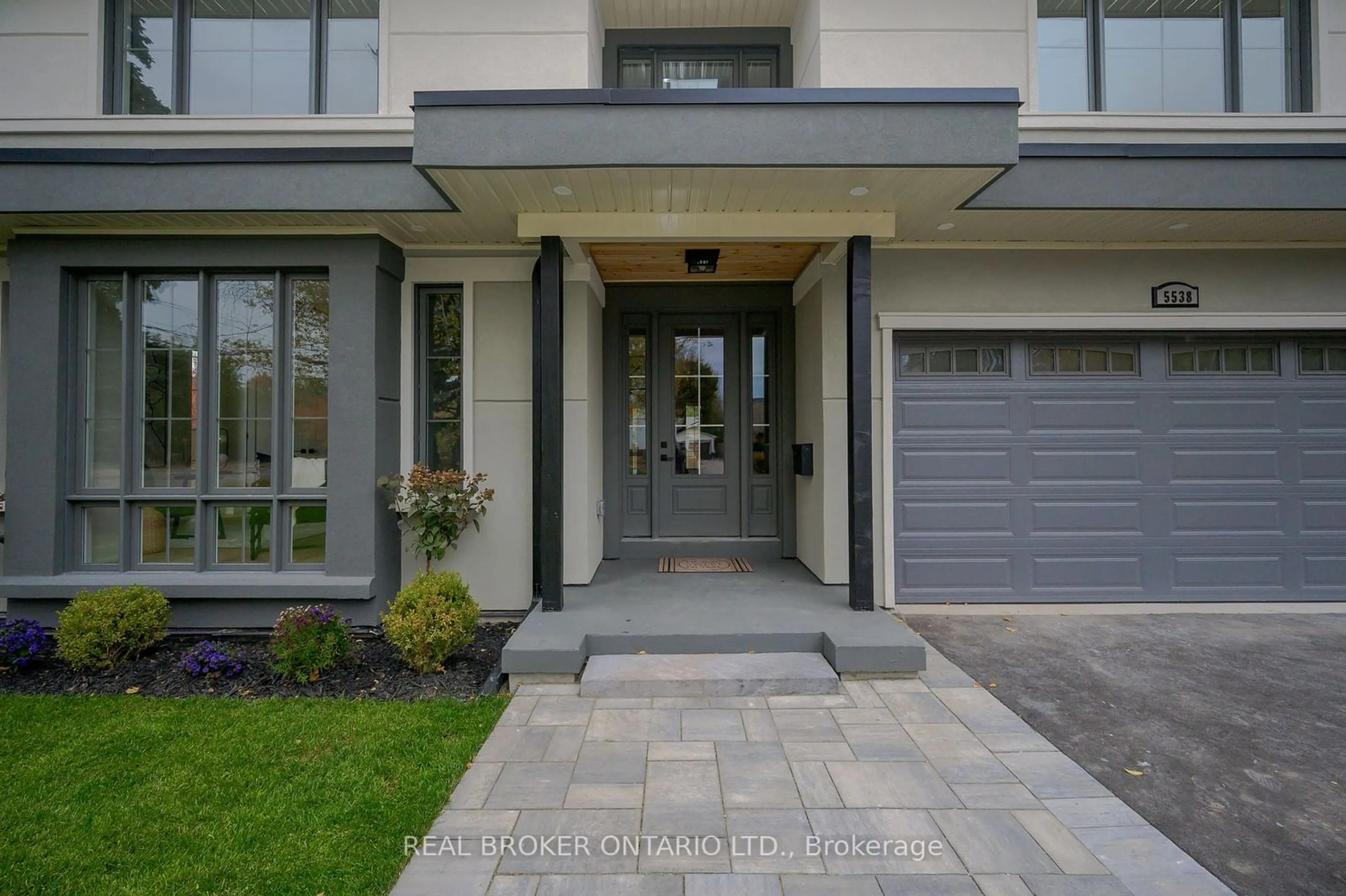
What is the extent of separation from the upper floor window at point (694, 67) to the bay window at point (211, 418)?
3336 millimetres

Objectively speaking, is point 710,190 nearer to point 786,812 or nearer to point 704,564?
point 704,564

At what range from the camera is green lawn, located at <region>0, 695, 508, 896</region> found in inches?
81.9

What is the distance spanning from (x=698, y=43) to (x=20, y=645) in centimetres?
673

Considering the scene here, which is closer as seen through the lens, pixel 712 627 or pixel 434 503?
pixel 712 627

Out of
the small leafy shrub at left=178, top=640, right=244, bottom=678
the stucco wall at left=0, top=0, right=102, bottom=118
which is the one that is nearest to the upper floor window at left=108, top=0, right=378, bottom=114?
the stucco wall at left=0, top=0, right=102, bottom=118

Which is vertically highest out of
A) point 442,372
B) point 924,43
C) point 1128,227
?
point 924,43

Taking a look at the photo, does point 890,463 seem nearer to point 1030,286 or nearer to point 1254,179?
point 1030,286

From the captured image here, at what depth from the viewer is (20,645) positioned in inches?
150

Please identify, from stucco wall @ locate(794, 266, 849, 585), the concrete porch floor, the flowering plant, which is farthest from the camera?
stucco wall @ locate(794, 266, 849, 585)

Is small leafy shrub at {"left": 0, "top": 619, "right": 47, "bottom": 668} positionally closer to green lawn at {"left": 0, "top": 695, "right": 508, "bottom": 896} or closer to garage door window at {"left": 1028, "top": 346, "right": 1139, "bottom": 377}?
green lawn at {"left": 0, "top": 695, "right": 508, "bottom": 896}

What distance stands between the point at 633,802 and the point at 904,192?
12.3ft

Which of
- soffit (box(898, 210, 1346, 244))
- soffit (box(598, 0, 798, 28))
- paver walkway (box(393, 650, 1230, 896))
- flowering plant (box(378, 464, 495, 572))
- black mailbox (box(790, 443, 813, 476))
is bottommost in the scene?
paver walkway (box(393, 650, 1230, 896))

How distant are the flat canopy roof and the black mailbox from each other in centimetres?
243

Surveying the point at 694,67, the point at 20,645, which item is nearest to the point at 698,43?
the point at 694,67
